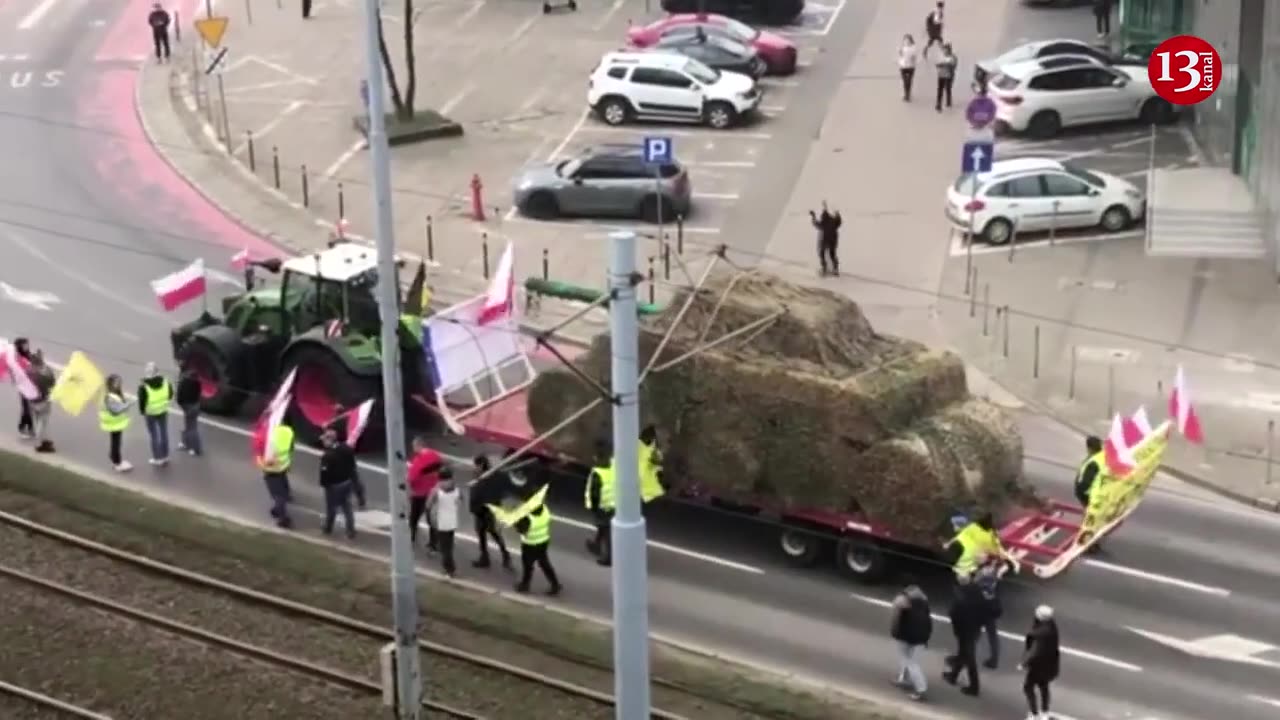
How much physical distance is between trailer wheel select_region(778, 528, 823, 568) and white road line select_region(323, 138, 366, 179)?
18.2m

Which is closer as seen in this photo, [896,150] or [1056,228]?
[1056,228]

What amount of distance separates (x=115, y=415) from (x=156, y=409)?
0.54 m

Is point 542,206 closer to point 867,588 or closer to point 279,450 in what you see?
point 279,450

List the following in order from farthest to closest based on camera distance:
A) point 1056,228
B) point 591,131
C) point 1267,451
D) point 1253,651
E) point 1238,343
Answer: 1. point 591,131
2. point 1056,228
3. point 1238,343
4. point 1267,451
5. point 1253,651

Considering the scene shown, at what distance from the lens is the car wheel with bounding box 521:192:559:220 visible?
36.5m

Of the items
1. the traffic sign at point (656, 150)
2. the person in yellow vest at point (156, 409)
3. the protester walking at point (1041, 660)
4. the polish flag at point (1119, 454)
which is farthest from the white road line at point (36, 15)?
the protester walking at point (1041, 660)

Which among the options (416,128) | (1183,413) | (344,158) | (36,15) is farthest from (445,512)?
(36,15)

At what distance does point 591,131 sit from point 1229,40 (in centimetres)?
1250

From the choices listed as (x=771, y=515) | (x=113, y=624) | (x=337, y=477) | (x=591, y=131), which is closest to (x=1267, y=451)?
(x=771, y=515)

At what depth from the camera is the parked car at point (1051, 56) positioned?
43250 millimetres

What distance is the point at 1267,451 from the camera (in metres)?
26.8

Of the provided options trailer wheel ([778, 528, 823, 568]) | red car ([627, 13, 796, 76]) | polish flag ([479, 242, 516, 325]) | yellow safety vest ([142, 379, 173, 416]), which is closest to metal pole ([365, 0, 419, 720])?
trailer wheel ([778, 528, 823, 568])

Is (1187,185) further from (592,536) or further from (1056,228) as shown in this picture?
(592,536)

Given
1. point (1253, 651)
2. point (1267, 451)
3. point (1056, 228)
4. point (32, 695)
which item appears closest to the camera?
point (32, 695)
